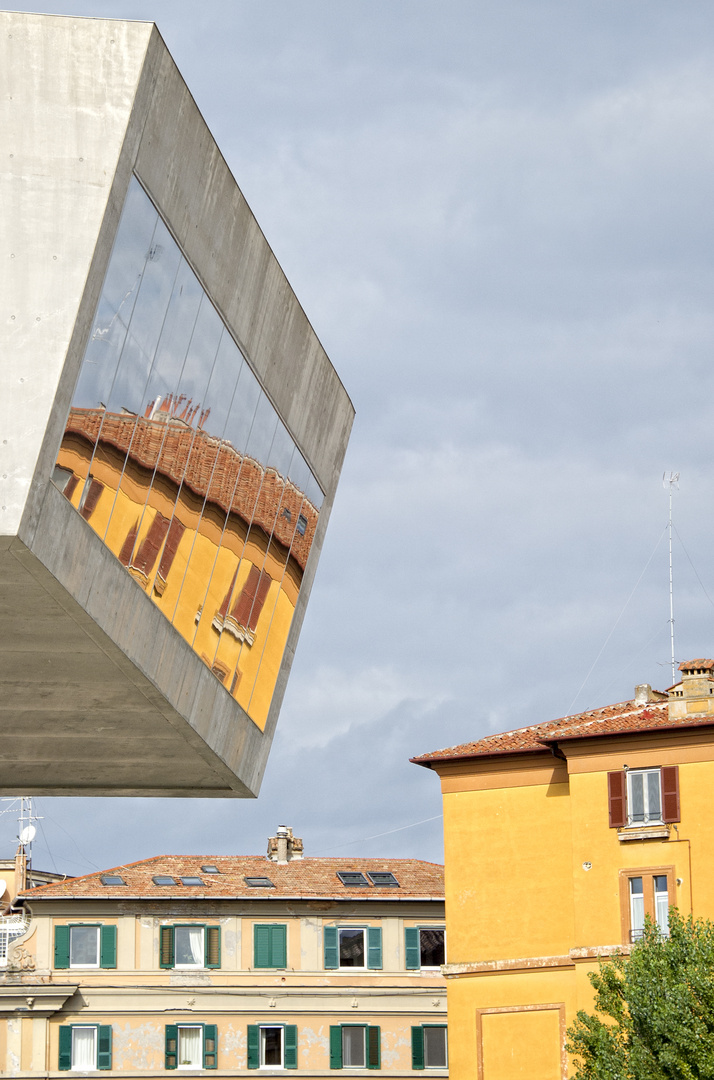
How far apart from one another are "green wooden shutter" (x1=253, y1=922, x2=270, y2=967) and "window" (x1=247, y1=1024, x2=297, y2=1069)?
7.61ft

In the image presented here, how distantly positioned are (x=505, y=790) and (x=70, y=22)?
4188cm

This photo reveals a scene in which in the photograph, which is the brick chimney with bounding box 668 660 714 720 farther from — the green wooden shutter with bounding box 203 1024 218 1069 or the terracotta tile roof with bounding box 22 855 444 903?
the green wooden shutter with bounding box 203 1024 218 1069

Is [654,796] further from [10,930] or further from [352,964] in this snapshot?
[10,930]

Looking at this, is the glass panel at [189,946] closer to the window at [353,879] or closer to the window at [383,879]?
the window at [353,879]

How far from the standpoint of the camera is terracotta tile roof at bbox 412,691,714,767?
51188 mm

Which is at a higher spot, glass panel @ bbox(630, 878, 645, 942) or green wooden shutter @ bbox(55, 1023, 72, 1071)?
glass panel @ bbox(630, 878, 645, 942)

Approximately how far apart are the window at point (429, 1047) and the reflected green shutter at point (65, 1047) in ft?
39.7

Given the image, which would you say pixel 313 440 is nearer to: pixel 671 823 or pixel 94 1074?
pixel 671 823

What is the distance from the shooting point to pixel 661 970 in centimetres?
4191

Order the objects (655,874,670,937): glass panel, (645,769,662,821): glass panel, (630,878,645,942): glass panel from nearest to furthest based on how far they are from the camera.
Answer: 1. (655,874,670,937): glass panel
2. (630,878,645,942): glass panel
3. (645,769,662,821): glass panel

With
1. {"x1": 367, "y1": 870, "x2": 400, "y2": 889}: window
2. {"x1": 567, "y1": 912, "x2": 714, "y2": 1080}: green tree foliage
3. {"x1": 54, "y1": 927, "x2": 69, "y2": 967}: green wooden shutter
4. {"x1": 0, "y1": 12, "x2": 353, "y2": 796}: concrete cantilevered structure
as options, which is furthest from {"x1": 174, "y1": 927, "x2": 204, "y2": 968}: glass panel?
{"x1": 0, "y1": 12, "x2": 353, "y2": 796}: concrete cantilevered structure

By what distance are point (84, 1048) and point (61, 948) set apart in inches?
139

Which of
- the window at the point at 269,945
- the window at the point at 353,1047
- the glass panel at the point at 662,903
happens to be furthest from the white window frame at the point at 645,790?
the window at the point at 269,945

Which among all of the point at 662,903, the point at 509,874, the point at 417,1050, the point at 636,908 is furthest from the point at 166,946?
the point at 662,903
